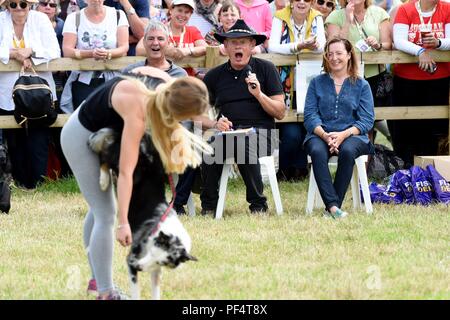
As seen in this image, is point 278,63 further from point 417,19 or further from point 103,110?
point 103,110

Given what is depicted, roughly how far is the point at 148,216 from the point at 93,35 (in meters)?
5.18

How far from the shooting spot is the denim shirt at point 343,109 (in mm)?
9844

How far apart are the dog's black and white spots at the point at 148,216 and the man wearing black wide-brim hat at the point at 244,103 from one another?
344 cm

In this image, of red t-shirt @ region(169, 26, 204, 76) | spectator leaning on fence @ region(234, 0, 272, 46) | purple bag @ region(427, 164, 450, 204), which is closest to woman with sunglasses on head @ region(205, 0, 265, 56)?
red t-shirt @ region(169, 26, 204, 76)

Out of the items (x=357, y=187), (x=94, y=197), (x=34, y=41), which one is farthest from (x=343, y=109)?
(x=94, y=197)

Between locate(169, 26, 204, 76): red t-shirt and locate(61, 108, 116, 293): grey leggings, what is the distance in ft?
15.4

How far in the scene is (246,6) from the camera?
11578 mm

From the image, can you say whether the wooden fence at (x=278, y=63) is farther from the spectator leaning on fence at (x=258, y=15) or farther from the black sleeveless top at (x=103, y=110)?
the black sleeveless top at (x=103, y=110)

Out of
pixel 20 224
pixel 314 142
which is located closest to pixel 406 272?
pixel 314 142

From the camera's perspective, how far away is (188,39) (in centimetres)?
1111

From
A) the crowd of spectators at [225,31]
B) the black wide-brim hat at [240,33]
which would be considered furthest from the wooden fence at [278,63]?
the black wide-brim hat at [240,33]

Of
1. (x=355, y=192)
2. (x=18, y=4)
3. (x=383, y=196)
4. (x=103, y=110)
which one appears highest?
(x=103, y=110)

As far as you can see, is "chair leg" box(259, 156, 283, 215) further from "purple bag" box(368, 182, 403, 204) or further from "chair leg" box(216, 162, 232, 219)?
"purple bag" box(368, 182, 403, 204)

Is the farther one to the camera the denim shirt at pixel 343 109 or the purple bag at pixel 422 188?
the purple bag at pixel 422 188
